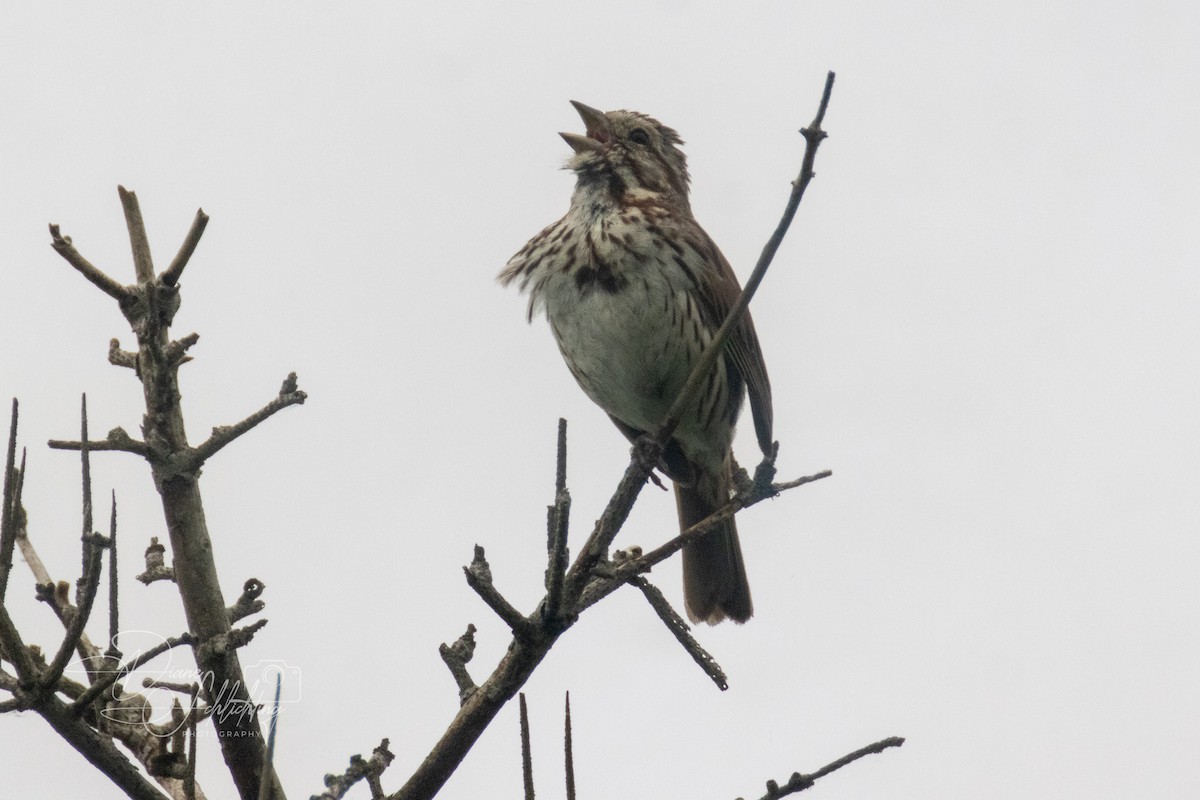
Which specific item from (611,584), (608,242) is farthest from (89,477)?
(608,242)

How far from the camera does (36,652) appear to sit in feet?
9.85

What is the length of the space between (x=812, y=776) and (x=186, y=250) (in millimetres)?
1874

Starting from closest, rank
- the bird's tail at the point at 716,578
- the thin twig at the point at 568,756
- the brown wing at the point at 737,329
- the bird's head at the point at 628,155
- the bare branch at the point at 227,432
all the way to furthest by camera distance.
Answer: the thin twig at the point at 568,756 < the bare branch at the point at 227,432 < the brown wing at the point at 737,329 < the bird's head at the point at 628,155 < the bird's tail at the point at 716,578

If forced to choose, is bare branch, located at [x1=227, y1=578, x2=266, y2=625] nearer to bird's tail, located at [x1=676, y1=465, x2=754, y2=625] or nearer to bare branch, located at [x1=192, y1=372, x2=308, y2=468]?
bare branch, located at [x1=192, y1=372, x2=308, y2=468]

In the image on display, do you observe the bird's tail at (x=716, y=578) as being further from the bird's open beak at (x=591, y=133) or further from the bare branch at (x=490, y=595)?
the bare branch at (x=490, y=595)

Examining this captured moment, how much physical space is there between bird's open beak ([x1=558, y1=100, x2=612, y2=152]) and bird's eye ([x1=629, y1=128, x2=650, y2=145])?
113 millimetres

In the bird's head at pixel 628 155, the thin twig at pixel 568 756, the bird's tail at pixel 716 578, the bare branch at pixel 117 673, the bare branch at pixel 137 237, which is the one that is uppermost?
the bird's head at pixel 628 155

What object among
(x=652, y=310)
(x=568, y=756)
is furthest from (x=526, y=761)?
(x=652, y=310)

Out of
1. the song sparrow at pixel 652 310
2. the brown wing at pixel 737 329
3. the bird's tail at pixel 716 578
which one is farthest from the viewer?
the bird's tail at pixel 716 578

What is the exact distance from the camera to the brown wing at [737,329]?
19.8 ft

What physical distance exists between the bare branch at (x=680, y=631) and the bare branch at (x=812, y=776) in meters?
0.83

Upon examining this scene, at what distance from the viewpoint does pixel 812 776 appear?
2787 mm

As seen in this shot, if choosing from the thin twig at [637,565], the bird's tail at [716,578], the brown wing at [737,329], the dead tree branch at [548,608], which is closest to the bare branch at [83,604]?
the dead tree branch at [548,608]

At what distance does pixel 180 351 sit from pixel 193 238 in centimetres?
30
